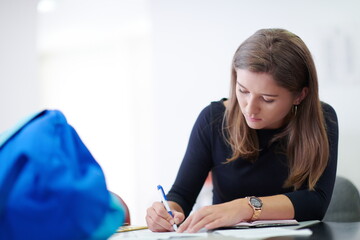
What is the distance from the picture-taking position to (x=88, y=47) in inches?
233

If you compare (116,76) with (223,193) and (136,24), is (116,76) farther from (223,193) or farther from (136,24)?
(223,193)

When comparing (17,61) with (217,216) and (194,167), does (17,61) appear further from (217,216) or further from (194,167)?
(217,216)

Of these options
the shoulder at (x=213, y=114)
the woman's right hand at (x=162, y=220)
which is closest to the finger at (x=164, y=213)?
the woman's right hand at (x=162, y=220)

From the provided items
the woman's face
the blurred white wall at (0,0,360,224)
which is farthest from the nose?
the blurred white wall at (0,0,360,224)

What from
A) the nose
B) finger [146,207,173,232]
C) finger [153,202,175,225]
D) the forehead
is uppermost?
the forehead

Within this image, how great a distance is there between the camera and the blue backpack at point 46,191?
2.10 feet

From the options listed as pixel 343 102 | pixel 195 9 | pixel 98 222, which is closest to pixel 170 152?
pixel 195 9

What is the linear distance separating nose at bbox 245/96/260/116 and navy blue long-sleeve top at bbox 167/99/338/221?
22cm

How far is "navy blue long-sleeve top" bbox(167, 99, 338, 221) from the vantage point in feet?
5.72

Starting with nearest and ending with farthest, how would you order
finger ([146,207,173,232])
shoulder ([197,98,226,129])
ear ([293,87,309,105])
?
finger ([146,207,173,232]) < ear ([293,87,309,105]) < shoulder ([197,98,226,129])

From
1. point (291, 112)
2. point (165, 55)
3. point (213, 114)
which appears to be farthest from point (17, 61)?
point (291, 112)

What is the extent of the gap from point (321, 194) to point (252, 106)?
0.37 m

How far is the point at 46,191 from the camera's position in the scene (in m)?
0.64

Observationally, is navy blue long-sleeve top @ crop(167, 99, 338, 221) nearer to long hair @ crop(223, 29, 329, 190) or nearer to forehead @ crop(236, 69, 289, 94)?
long hair @ crop(223, 29, 329, 190)
